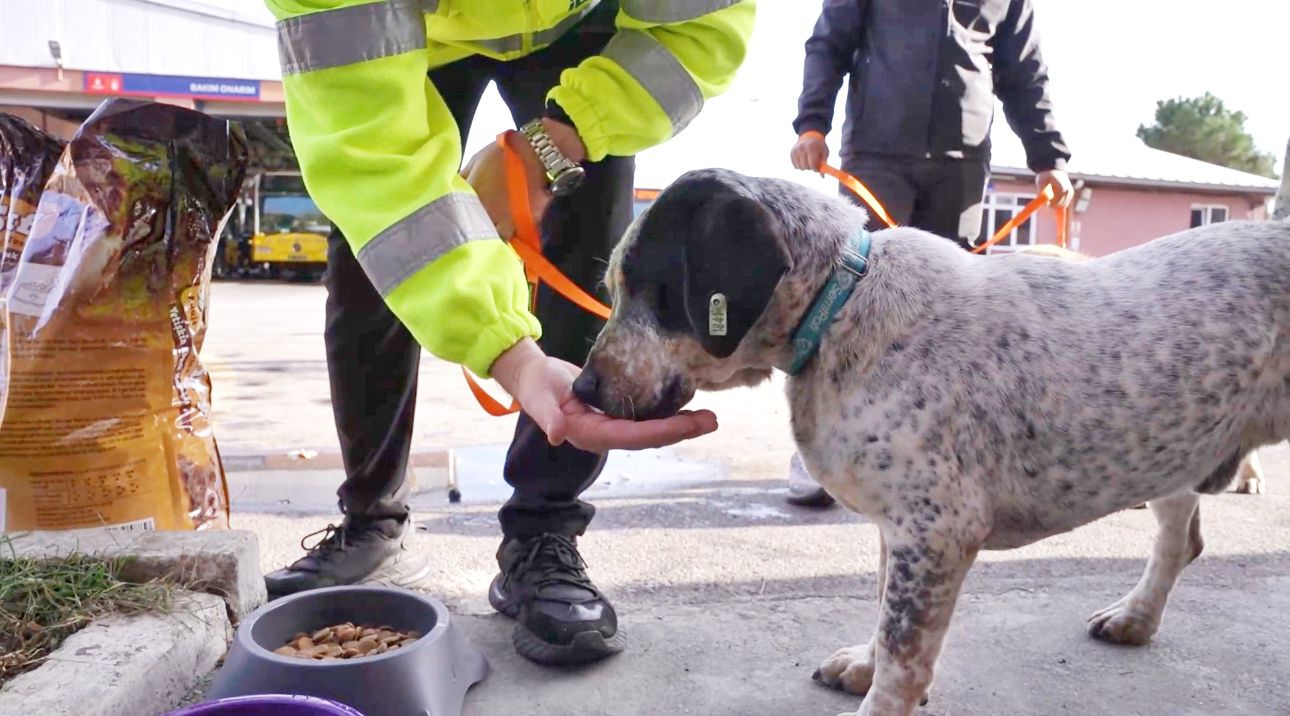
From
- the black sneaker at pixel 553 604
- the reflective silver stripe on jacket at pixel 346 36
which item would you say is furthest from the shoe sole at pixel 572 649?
the reflective silver stripe on jacket at pixel 346 36

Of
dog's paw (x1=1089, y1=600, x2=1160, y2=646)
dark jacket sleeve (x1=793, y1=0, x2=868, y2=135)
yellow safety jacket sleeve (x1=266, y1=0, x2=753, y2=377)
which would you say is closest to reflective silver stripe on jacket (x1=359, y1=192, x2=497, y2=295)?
yellow safety jacket sleeve (x1=266, y1=0, x2=753, y2=377)

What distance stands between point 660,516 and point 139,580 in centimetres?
184

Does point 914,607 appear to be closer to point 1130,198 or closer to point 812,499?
point 812,499

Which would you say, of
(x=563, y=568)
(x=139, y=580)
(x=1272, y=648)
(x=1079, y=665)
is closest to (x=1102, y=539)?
(x=1272, y=648)

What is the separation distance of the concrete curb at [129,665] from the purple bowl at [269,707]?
0.35m

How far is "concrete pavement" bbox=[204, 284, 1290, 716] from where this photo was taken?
2.12m

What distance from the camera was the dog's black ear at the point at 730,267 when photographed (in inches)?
69.9

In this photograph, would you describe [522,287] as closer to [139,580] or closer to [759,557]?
[139,580]

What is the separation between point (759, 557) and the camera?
3.07 meters

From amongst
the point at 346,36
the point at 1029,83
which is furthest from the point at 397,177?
the point at 1029,83

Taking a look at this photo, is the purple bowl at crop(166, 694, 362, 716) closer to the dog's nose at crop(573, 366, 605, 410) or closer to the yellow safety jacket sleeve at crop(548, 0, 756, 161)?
the dog's nose at crop(573, 366, 605, 410)

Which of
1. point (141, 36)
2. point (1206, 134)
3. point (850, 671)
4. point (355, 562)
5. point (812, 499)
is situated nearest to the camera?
point (850, 671)

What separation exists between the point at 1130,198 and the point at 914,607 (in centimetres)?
2858

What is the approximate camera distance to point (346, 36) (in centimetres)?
180
